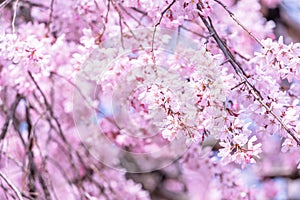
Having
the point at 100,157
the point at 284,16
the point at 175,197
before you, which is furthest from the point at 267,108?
the point at 175,197

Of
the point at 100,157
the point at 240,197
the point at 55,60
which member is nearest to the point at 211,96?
the point at 240,197

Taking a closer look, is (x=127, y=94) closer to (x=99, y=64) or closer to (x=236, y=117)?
(x=99, y=64)

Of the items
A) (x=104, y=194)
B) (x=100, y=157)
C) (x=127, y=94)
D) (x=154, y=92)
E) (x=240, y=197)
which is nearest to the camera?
(x=154, y=92)

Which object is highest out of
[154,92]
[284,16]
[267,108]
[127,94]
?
[284,16]

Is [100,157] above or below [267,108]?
above

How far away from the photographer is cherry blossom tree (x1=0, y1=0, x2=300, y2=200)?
156 cm

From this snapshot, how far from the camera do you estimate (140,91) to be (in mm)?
1925

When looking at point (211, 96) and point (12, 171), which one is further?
point (12, 171)

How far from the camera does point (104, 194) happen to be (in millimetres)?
2809

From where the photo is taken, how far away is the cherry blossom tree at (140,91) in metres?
1.56

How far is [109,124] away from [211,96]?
4.67 feet

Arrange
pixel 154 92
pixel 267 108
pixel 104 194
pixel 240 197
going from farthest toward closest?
pixel 104 194 < pixel 240 197 < pixel 154 92 < pixel 267 108

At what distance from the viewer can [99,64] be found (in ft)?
6.98

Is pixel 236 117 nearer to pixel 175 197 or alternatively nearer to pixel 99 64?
pixel 99 64
